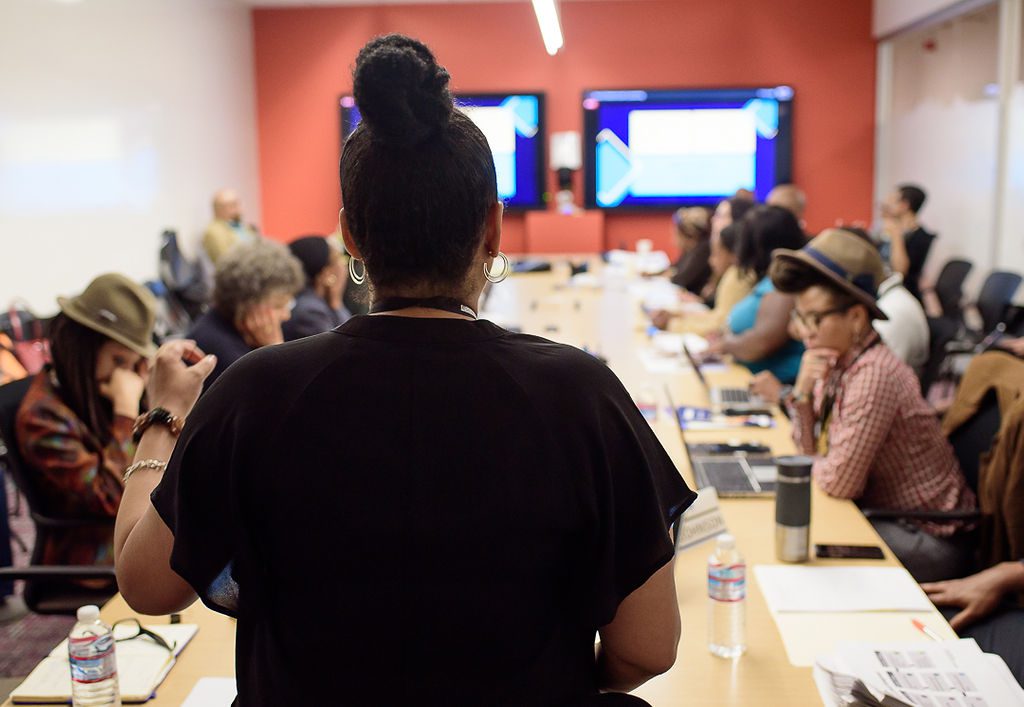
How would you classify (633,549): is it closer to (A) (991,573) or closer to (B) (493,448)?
Answer: (B) (493,448)

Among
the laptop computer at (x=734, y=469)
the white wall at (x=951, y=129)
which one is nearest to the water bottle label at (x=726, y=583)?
the laptop computer at (x=734, y=469)

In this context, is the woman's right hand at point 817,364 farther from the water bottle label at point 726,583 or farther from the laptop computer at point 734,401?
the water bottle label at point 726,583

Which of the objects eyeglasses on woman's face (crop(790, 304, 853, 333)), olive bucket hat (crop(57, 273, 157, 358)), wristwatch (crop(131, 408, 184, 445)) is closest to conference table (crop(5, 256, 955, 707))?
eyeglasses on woman's face (crop(790, 304, 853, 333))

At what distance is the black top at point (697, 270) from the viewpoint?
7035 millimetres

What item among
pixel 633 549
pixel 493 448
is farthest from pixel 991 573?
pixel 493 448

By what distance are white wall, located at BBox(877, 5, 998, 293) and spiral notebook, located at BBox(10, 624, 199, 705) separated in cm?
706

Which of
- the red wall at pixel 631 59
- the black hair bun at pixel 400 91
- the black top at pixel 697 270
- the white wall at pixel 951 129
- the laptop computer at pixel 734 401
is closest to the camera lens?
the black hair bun at pixel 400 91

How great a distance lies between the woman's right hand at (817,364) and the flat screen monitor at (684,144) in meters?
7.67

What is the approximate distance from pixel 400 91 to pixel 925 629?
139 centimetres

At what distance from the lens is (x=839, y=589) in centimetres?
204

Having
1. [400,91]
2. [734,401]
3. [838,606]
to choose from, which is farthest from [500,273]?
[734,401]

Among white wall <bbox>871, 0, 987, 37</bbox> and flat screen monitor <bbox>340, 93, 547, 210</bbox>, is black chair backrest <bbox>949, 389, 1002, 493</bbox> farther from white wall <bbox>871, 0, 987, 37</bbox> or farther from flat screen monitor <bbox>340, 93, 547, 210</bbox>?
flat screen monitor <bbox>340, 93, 547, 210</bbox>

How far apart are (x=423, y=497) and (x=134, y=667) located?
949mm

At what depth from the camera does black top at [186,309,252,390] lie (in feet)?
10.7
